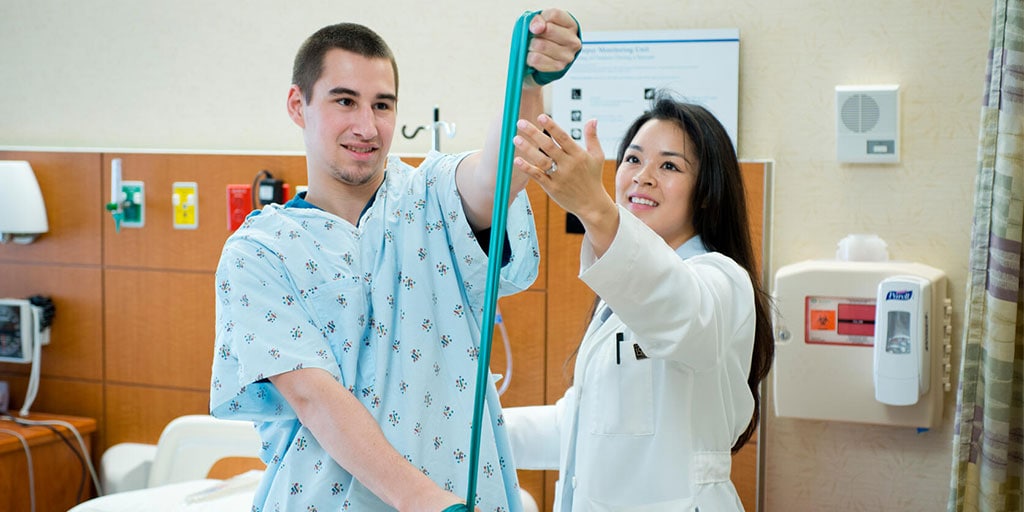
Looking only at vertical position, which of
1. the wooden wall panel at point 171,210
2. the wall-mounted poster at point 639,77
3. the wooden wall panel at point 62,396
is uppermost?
the wall-mounted poster at point 639,77

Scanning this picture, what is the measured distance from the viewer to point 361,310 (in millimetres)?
1434

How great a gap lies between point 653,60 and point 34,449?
2.50 meters

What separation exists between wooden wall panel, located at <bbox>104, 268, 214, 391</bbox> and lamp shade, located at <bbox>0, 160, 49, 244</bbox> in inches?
12.9

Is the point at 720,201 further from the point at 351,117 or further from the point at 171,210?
the point at 171,210

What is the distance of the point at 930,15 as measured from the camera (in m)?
2.92

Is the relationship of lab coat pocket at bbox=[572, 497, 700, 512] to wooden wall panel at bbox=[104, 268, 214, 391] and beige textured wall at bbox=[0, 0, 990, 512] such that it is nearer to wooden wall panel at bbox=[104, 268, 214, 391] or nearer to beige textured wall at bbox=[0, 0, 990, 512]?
beige textured wall at bbox=[0, 0, 990, 512]

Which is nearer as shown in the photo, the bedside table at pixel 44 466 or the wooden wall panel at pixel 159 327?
the bedside table at pixel 44 466

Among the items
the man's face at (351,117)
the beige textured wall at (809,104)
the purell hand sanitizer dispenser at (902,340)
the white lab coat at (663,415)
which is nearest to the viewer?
the man's face at (351,117)

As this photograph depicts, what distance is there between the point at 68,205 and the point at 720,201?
2812 mm

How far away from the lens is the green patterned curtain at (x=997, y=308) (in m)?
2.09

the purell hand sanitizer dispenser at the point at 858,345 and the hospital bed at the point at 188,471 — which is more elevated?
the purell hand sanitizer dispenser at the point at 858,345

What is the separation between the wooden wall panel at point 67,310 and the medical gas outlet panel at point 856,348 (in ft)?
8.26

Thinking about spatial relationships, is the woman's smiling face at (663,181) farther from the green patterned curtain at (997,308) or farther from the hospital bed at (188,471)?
the hospital bed at (188,471)

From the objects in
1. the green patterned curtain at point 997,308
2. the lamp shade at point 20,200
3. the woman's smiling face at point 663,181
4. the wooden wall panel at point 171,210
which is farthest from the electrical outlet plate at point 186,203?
the green patterned curtain at point 997,308
